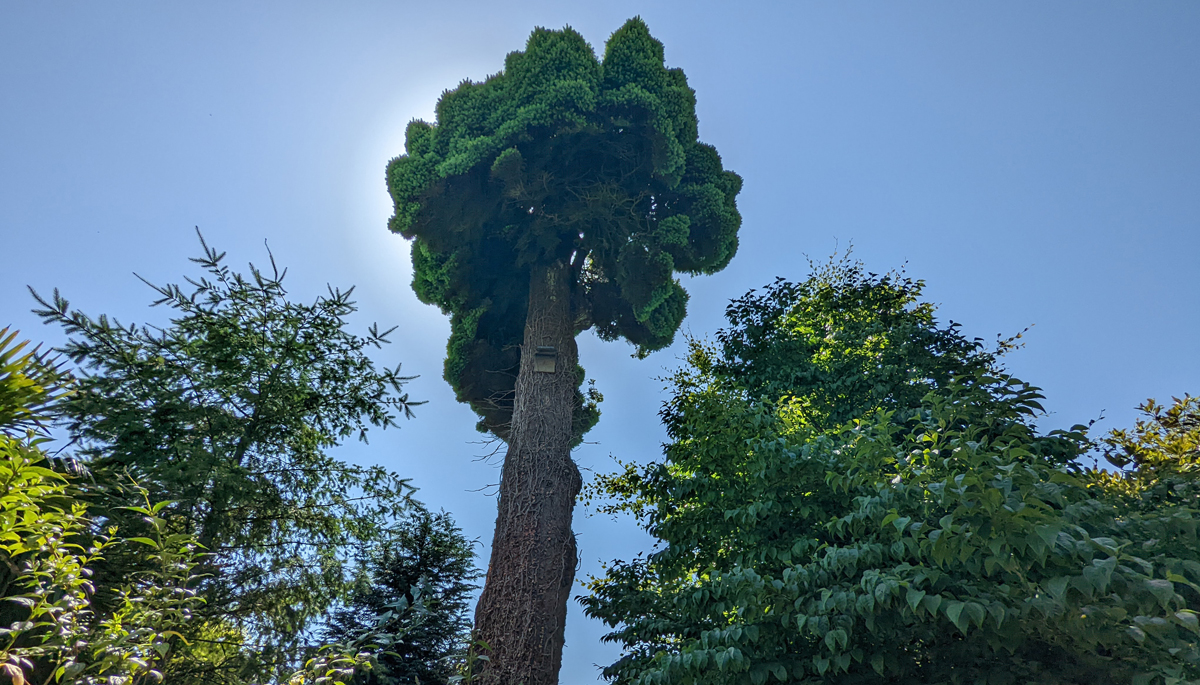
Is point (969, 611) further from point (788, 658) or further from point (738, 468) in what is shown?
point (738, 468)

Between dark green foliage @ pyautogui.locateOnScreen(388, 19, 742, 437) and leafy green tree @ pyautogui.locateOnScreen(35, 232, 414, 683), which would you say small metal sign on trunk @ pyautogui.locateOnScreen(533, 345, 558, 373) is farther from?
leafy green tree @ pyautogui.locateOnScreen(35, 232, 414, 683)

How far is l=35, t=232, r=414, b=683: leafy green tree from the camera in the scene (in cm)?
332

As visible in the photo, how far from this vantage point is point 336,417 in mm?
4508

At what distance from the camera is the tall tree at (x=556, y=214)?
741cm

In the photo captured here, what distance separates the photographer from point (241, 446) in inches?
151

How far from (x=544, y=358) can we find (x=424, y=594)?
9.02 ft

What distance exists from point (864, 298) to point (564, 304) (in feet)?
14.9

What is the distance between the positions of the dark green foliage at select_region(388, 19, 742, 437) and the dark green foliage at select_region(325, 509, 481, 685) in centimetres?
220

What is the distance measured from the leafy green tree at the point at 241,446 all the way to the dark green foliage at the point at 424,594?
88cm

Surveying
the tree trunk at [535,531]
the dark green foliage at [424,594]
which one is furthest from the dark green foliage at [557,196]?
the dark green foliage at [424,594]

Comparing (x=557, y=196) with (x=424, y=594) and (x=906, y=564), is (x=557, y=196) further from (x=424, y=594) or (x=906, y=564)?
(x=906, y=564)

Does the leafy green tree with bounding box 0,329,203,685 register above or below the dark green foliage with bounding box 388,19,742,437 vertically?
below

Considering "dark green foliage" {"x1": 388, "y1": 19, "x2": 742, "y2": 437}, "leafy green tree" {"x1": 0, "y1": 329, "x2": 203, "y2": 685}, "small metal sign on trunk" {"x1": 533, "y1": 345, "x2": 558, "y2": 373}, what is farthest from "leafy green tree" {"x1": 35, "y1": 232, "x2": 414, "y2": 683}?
"dark green foliage" {"x1": 388, "y1": 19, "x2": 742, "y2": 437}

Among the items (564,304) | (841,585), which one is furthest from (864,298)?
(841,585)
